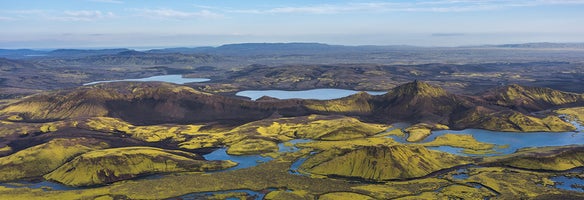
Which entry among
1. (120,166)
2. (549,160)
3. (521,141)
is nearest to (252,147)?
(120,166)

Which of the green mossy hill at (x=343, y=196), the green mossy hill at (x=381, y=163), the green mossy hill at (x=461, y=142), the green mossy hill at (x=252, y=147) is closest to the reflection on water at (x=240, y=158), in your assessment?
the green mossy hill at (x=252, y=147)

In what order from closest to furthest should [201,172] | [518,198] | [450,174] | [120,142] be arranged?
1. [518,198]
2. [450,174]
3. [201,172]
4. [120,142]

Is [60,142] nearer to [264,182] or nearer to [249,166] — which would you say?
[249,166]

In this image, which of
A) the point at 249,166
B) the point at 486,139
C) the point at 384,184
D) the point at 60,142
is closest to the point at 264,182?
the point at 249,166

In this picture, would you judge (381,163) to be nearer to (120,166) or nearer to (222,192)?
(222,192)

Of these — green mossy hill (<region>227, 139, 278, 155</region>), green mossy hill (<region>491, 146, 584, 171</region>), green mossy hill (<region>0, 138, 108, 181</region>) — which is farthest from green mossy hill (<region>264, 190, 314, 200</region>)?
green mossy hill (<region>0, 138, 108, 181</region>)

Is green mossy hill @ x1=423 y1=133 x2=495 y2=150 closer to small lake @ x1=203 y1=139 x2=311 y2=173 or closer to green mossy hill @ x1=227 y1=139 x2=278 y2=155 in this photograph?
small lake @ x1=203 y1=139 x2=311 y2=173
